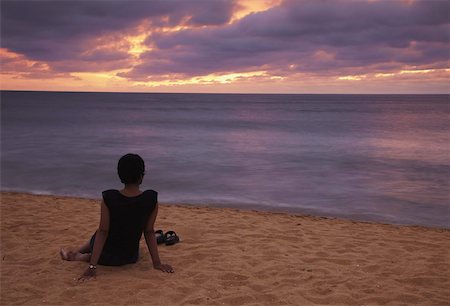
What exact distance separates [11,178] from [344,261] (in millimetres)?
13378

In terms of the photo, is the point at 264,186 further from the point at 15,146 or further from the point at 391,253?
the point at 15,146

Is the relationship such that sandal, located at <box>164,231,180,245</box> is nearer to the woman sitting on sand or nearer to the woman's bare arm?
the woman sitting on sand

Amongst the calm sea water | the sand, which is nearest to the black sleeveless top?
the sand

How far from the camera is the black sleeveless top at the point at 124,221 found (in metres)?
4.82

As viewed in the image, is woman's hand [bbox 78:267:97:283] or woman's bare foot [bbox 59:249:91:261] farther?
woman's bare foot [bbox 59:249:91:261]

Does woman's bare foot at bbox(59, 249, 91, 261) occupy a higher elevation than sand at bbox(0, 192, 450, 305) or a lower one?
higher

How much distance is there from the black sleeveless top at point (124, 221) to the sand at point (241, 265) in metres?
0.21

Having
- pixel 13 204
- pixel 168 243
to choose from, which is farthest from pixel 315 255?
pixel 13 204

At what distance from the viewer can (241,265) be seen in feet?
18.3

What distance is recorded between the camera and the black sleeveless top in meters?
4.82

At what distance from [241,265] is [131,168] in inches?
81.6

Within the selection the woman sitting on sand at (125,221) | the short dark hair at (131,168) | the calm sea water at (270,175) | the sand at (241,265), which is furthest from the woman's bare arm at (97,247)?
the calm sea water at (270,175)

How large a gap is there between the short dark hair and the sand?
1.25 m

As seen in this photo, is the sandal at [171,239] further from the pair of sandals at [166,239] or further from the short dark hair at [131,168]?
the short dark hair at [131,168]
